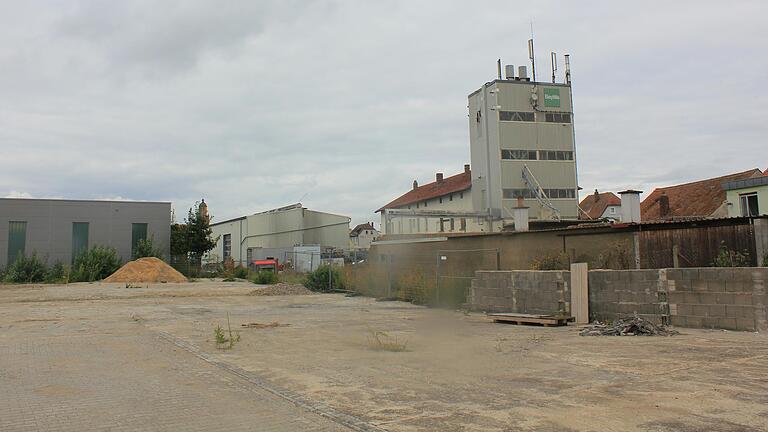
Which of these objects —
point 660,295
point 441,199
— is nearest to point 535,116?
point 441,199

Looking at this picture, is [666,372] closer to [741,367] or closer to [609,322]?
[741,367]

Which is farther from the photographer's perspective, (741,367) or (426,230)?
(426,230)

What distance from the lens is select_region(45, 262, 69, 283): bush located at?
1729 inches

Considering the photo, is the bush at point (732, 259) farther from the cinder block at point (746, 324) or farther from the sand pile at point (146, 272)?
the sand pile at point (146, 272)

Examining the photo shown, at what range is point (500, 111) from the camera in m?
42.9

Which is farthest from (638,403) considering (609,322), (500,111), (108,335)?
(500,111)

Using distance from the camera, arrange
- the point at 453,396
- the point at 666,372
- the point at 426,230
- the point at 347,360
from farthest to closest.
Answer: the point at 426,230 < the point at 347,360 < the point at 666,372 < the point at 453,396

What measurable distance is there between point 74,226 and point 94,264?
20.3 feet

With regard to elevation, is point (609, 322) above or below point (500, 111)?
below

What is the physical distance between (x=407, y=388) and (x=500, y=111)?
3720 cm

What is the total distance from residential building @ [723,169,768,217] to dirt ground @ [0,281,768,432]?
18.6 meters

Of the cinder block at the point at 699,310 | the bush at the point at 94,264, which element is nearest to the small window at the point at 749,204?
the cinder block at the point at 699,310

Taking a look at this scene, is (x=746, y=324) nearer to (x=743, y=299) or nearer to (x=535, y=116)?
(x=743, y=299)

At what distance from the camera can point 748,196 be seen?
28938 mm
